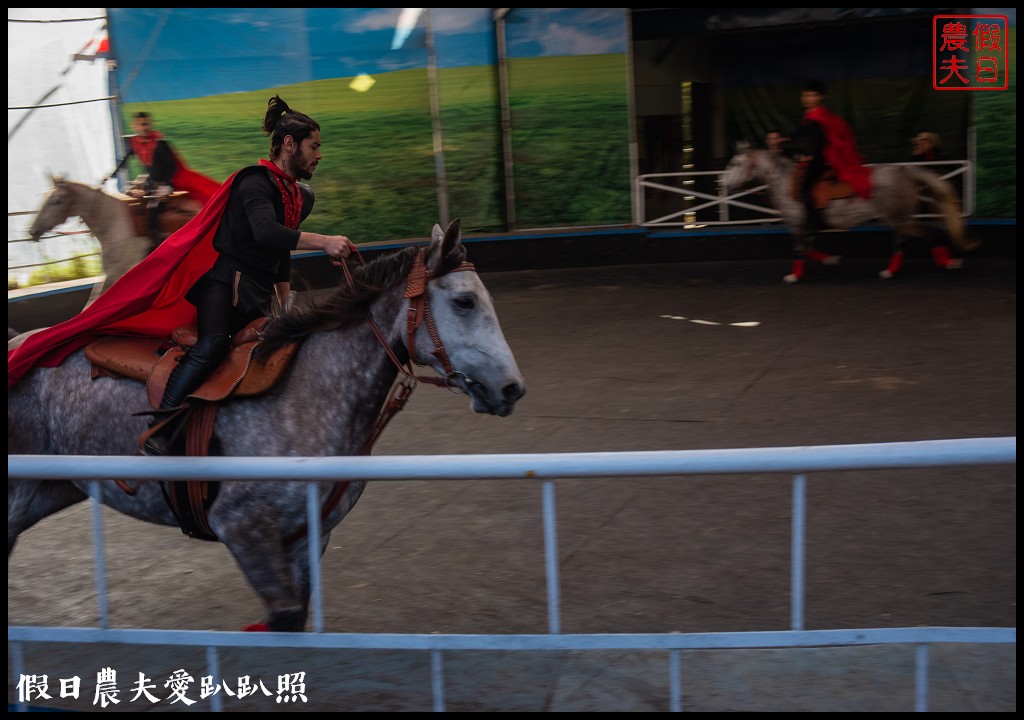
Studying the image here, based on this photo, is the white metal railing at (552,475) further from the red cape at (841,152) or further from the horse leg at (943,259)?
the horse leg at (943,259)

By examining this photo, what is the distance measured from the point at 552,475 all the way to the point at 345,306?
162 cm

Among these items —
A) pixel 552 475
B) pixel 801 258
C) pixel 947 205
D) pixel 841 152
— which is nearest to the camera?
pixel 552 475

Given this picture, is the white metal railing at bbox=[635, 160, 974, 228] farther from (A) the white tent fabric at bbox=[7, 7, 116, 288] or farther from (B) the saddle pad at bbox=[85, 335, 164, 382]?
(B) the saddle pad at bbox=[85, 335, 164, 382]

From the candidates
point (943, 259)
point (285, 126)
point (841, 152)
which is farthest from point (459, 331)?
point (943, 259)

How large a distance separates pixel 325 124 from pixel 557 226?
3481 mm

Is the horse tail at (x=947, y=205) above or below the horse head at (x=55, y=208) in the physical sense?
below

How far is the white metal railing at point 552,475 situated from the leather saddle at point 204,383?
0.86 meters

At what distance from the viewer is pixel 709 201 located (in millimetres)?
16031

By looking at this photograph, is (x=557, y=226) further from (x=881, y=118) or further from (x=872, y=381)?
(x=872, y=381)

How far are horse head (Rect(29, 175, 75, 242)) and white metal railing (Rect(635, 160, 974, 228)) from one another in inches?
302

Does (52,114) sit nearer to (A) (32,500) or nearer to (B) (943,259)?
(A) (32,500)

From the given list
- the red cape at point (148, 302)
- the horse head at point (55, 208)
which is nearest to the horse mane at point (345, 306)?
the red cape at point (148, 302)

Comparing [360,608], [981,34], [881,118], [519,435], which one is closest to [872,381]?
[519,435]

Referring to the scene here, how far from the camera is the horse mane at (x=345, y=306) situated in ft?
12.2
